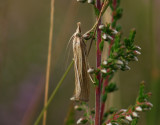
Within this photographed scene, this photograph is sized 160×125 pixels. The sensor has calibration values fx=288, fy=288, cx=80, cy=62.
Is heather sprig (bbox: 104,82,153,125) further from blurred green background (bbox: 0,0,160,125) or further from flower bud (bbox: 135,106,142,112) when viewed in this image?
blurred green background (bbox: 0,0,160,125)

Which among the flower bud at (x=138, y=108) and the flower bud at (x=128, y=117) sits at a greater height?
the flower bud at (x=138, y=108)

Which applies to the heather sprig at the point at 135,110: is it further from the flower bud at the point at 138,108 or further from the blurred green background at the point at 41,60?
the blurred green background at the point at 41,60

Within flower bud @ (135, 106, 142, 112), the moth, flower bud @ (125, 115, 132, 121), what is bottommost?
flower bud @ (125, 115, 132, 121)

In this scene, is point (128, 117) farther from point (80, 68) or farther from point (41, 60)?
point (41, 60)

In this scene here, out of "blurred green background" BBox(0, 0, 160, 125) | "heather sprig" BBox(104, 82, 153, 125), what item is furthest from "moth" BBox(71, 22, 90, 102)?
"blurred green background" BBox(0, 0, 160, 125)

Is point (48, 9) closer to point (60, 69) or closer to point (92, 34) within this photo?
point (60, 69)

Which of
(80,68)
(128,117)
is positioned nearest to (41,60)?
(80,68)

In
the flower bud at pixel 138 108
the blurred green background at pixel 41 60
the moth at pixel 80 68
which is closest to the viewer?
the flower bud at pixel 138 108

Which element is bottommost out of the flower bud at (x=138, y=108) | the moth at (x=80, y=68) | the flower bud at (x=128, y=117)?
the flower bud at (x=128, y=117)

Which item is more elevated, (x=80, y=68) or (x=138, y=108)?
(x=80, y=68)

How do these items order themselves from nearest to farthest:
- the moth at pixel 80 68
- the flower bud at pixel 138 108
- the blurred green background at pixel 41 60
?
the flower bud at pixel 138 108 → the moth at pixel 80 68 → the blurred green background at pixel 41 60

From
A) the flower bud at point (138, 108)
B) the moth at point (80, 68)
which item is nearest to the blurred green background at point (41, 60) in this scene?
the moth at point (80, 68)
